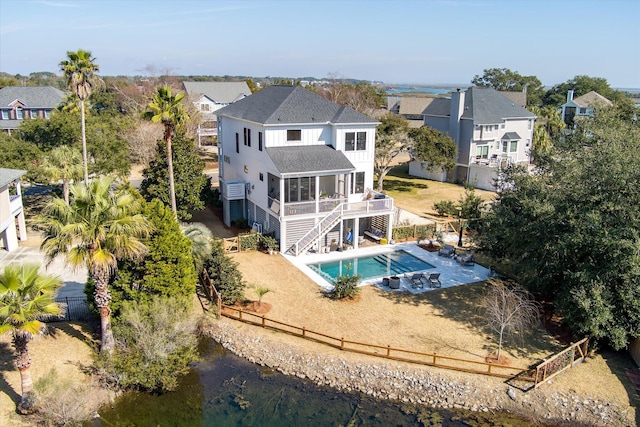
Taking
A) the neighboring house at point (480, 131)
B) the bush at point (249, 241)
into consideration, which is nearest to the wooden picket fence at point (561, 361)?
the bush at point (249, 241)

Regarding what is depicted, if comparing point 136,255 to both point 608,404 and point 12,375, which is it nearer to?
point 12,375

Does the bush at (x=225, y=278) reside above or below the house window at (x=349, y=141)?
below

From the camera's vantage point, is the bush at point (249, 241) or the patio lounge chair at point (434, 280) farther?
the bush at point (249, 241)

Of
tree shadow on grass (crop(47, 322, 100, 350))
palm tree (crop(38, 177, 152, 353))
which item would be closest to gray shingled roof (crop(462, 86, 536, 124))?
palm tree (crop(38, 177, 152, 353))

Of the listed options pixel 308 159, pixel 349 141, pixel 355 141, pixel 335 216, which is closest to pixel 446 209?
pixel 355 141

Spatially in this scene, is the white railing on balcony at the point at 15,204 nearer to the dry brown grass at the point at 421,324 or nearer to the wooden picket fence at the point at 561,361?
the dry brown grass at the point at 421,324

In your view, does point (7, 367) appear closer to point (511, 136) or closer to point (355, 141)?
point (355, 141)

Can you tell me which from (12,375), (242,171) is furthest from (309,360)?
(242,171)
